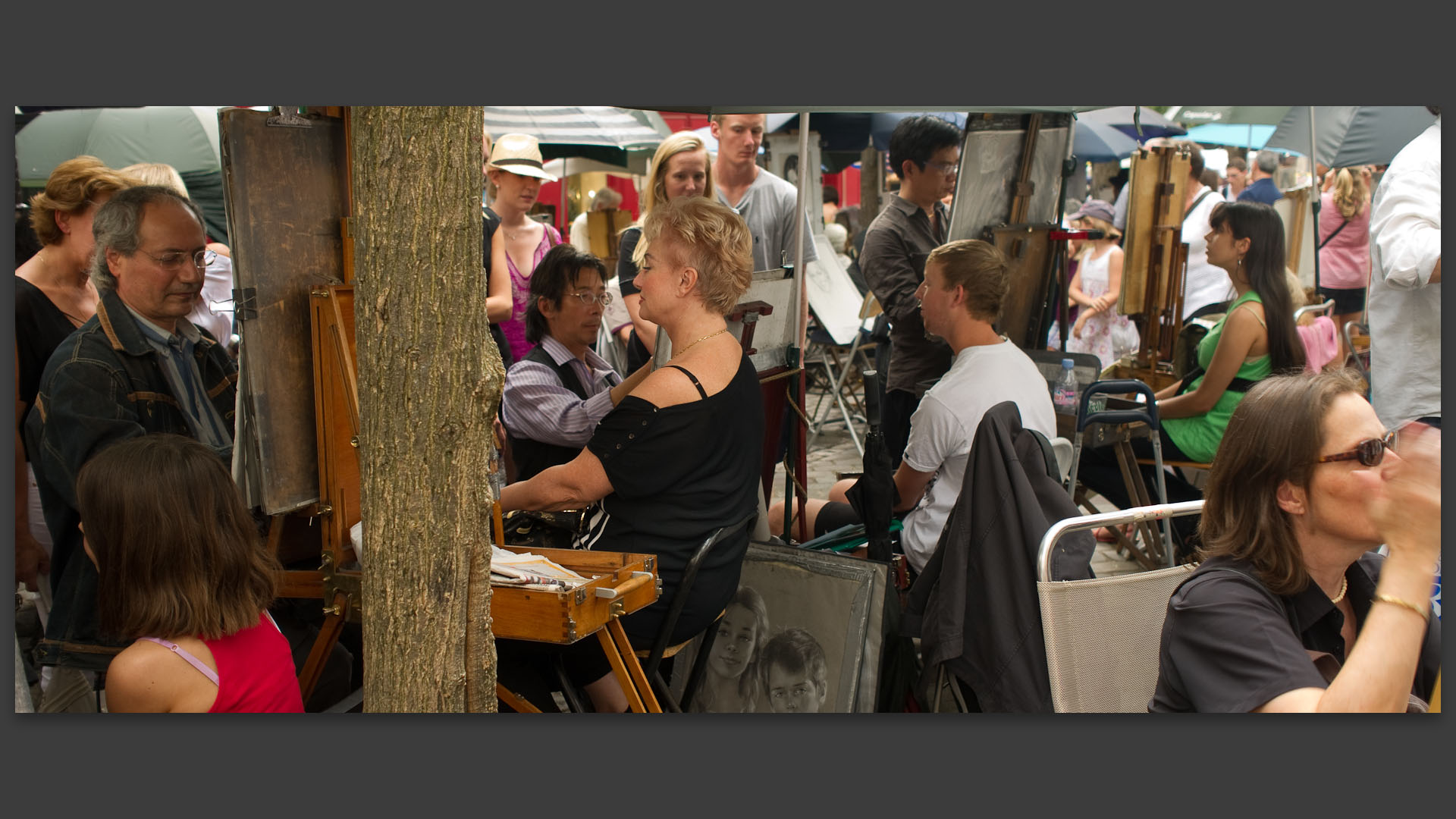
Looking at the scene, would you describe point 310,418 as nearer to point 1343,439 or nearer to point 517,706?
point 517,706

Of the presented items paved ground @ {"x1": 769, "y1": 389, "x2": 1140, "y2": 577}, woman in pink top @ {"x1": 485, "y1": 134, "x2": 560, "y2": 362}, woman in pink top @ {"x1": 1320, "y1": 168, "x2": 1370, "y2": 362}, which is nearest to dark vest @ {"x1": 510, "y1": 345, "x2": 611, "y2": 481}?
woman in pink top @ {"x1": 485, "y1": 134, "x2": 560, "y2": 362}

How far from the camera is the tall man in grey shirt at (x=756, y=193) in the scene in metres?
4.17

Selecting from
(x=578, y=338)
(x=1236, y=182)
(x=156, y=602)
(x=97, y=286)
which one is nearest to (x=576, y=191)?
(x=1236, y=182)

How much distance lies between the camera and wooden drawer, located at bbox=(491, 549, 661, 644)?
217 cm

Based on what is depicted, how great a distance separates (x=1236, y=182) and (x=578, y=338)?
31.0ft

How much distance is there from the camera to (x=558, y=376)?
3.31 metres

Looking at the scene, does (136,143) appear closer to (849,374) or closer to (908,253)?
(908,253)

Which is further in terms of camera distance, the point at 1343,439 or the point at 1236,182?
the point at 1236,182

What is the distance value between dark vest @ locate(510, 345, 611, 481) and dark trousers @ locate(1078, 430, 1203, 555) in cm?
195

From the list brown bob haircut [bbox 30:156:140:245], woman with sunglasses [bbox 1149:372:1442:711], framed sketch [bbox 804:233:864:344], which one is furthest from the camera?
framed sketch [bbox 804:233:864:344]

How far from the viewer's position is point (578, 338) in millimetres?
3354

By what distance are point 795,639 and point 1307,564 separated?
1.49 m

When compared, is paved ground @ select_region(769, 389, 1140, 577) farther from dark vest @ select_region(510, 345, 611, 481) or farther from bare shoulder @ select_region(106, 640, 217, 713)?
bare shoulder @ select_region(106, 640, 217, 713)

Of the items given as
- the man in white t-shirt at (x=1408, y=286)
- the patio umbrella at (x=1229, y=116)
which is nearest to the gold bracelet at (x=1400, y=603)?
the man in white t-shirt at (x=1408, y=286)
